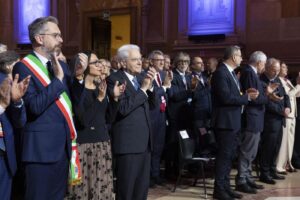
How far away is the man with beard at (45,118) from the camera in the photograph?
2.85 meters

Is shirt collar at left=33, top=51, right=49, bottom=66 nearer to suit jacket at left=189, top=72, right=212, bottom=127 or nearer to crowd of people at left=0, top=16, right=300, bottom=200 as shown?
crowd of people at left=0, top=16, right=300, bottom=200

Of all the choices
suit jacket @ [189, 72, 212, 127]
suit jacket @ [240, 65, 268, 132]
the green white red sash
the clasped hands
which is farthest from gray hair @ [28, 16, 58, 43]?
suit jacket @ [189, 72, 212, 127]

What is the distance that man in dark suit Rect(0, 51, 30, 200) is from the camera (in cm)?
267

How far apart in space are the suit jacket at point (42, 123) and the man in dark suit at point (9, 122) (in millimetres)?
73

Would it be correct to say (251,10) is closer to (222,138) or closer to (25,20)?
(222,138)

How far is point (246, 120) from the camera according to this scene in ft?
19.0

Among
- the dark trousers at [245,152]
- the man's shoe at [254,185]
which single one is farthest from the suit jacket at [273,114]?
the man's shoe at [254,185]

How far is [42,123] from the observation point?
288cm

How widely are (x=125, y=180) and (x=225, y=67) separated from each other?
85.7 inches

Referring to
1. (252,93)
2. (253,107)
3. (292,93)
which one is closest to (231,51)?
(252,93)

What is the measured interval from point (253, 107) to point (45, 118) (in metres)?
3.54

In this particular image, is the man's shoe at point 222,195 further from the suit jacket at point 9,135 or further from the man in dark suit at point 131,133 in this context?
the suit jacket at point 9,135

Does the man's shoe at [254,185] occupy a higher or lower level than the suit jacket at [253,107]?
lower

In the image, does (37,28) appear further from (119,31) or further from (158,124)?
(119,31)
